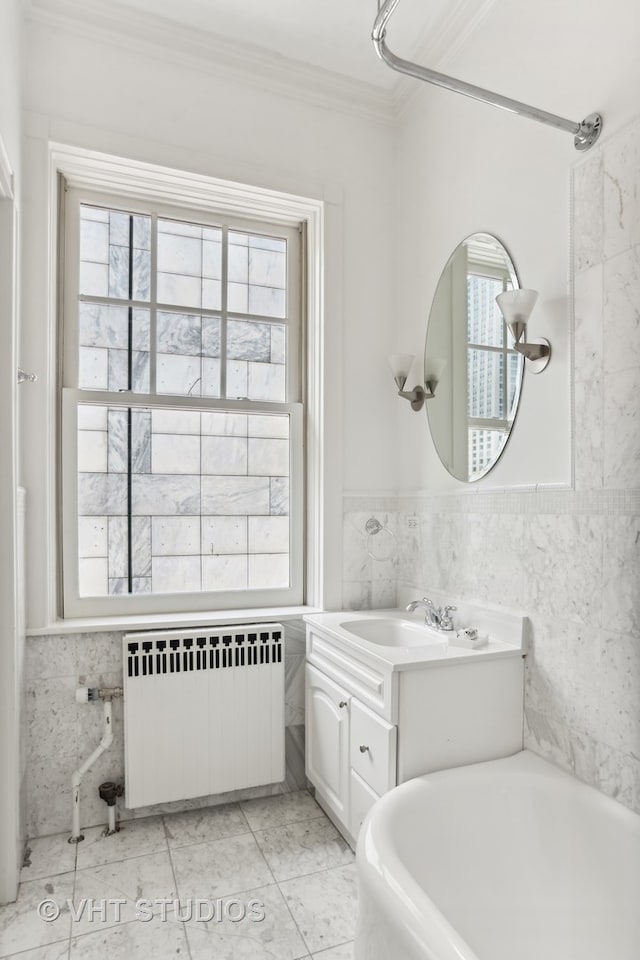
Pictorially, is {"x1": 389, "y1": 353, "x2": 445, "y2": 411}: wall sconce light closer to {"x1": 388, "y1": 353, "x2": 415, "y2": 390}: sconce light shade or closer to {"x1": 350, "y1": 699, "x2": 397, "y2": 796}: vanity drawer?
{"x1": 388, "y1": 353, "x2": 415, "y2": 390}: sconce light shade

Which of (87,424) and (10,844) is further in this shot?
(87,424)

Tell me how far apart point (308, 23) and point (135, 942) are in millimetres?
3049

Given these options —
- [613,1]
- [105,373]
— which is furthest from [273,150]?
[613,1]

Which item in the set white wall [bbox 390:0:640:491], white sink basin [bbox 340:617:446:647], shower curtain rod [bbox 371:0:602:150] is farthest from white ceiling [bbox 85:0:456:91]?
white sink basin [bbox 340:617:446:647]

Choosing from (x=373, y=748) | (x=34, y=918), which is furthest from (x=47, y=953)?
(x=373, y=748)

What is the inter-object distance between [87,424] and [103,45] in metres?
1.40

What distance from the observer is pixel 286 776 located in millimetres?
2410

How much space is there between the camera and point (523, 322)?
5.50 feet

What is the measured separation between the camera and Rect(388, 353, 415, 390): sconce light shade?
2.35 meters

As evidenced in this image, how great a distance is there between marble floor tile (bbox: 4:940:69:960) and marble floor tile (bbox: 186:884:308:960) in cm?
32

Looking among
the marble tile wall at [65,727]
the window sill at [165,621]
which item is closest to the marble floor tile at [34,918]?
the marble tile wall at [65,727]

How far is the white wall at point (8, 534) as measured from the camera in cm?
174

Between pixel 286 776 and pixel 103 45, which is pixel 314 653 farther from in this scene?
pixel 103 45

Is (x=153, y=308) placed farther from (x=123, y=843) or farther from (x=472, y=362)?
(x=123, y=843)
